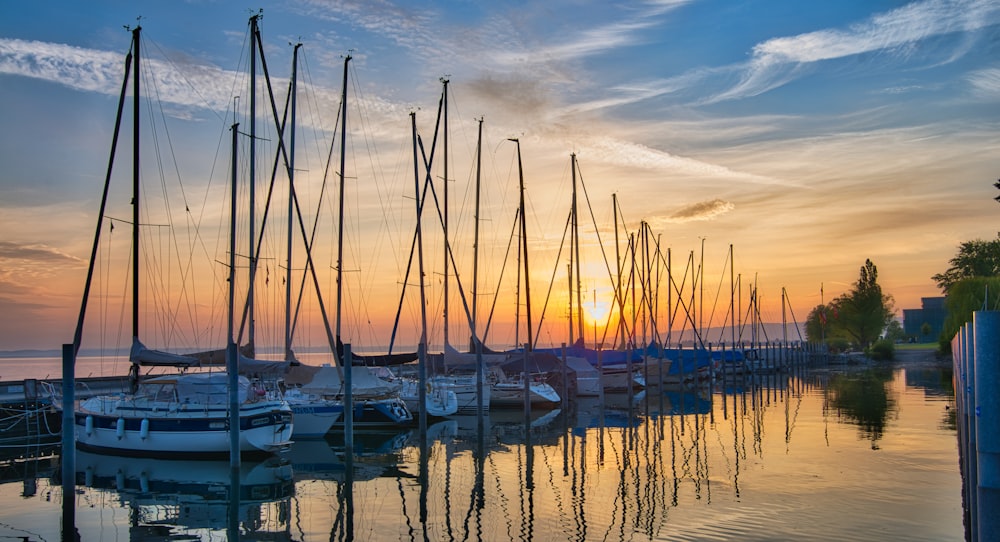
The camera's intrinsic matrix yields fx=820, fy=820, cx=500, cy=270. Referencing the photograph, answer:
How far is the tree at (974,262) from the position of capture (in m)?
102

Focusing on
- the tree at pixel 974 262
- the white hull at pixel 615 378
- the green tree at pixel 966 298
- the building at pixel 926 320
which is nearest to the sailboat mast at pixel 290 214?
the white hull at pixel 615 378

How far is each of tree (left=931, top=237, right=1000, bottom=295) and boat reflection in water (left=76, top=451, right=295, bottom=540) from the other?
98.4 meters

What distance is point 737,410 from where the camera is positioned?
1790 inches

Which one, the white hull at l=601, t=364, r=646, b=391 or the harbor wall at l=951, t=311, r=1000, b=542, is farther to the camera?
the white hull at l=601, t=364, r=646, b=391

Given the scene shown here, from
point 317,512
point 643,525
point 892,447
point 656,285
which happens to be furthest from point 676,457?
point 656,285

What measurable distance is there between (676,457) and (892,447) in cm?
794

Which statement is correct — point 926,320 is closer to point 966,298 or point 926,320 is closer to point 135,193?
point 966,298

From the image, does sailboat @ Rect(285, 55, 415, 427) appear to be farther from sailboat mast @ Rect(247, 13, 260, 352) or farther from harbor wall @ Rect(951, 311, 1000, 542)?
harbor wall @ Rect(951, 311, 1000, 542)

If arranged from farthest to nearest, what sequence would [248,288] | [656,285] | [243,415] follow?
[656,285]
[248,288]
[243,415]

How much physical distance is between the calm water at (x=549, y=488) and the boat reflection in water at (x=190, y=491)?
0.07 metres

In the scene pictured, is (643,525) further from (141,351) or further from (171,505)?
(141,351)

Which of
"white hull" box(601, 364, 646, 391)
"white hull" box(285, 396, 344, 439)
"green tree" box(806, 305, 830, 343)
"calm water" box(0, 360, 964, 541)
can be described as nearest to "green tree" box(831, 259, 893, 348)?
"green tree" box(806, 305, 830, 343)

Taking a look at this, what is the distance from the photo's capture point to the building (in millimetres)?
137250

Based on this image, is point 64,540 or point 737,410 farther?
point 737,410
